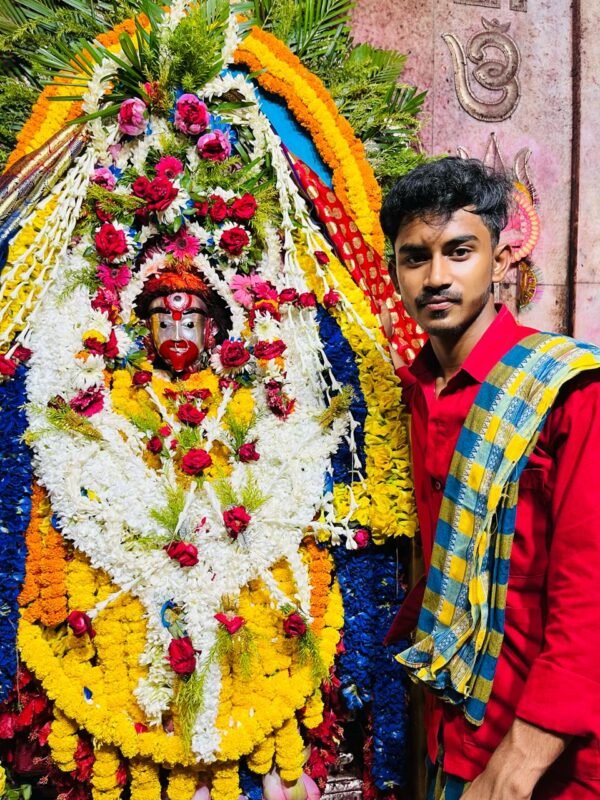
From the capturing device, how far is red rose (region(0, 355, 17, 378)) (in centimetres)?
233

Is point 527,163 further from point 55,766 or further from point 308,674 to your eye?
point 55,766

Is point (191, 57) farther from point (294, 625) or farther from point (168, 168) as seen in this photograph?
point (294, 625)

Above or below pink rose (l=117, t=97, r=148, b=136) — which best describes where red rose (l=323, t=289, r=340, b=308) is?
below

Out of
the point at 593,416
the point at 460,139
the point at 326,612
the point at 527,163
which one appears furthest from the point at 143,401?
the point at 527,163

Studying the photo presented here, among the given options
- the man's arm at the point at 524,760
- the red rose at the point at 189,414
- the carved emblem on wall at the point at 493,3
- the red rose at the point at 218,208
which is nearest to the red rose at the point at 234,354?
the red rose at the point at 189,414

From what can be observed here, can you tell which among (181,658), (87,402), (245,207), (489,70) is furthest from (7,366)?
(489,70)

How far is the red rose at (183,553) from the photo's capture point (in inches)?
89.1

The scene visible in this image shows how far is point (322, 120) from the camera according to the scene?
2.70 m

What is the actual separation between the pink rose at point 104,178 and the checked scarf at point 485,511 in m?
1.61

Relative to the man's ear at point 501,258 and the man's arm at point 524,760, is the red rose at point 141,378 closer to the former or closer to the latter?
the man's ear at point 501,258

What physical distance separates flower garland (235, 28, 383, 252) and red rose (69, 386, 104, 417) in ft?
4.05

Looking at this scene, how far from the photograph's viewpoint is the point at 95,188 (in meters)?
2.45

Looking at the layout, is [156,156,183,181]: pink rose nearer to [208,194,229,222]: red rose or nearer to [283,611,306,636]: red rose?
[208,194,229,222]: red rose

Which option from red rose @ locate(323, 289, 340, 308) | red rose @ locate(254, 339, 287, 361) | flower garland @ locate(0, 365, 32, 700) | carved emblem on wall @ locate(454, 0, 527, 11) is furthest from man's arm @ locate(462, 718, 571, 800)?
carved emblem on wall @ locate(454, 0, 527, 11)
